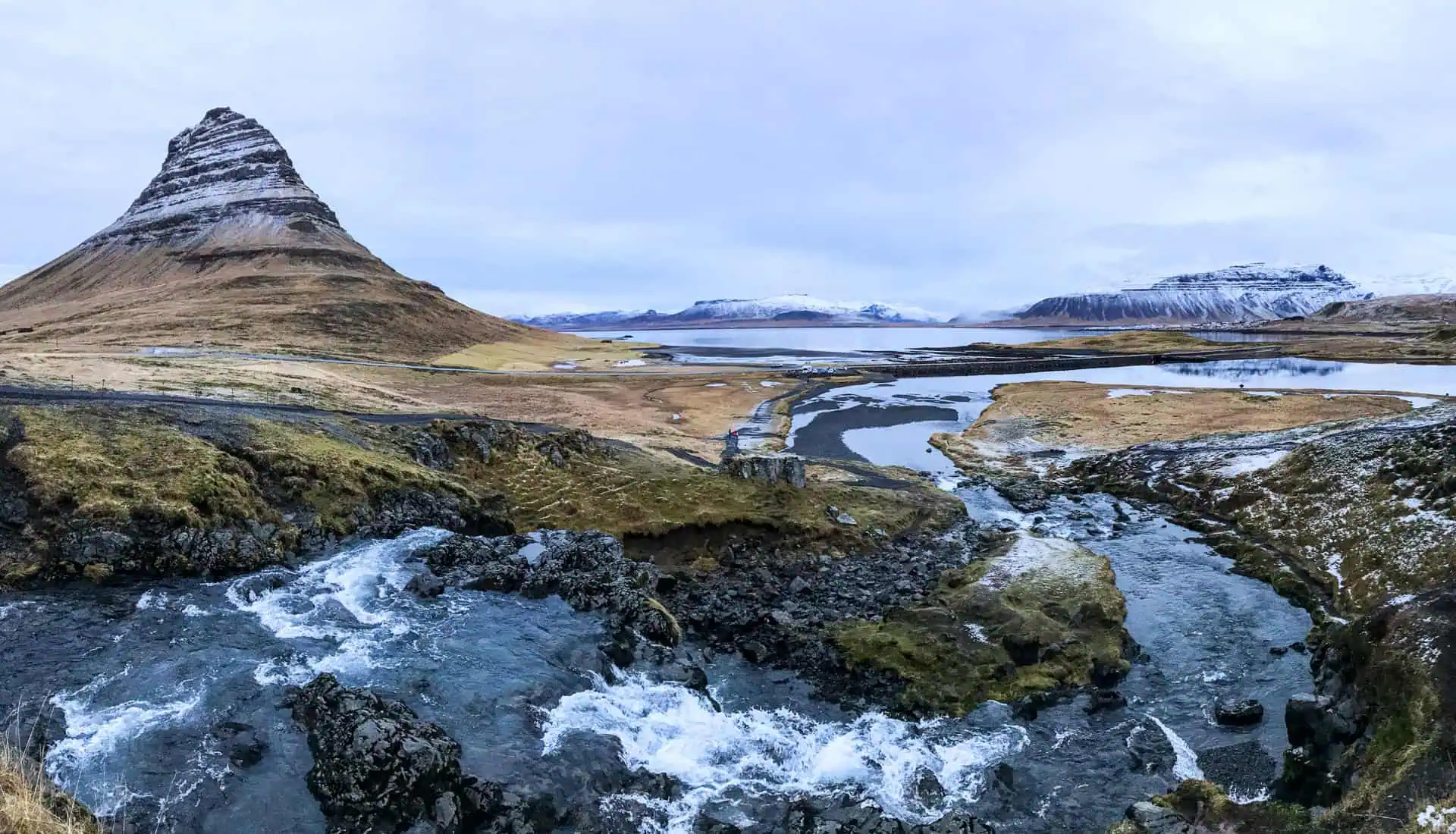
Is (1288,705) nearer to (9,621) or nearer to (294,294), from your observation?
(9,621)

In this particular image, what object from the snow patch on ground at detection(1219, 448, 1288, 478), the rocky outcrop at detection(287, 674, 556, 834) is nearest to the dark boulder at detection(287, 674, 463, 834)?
the rocky outcrop at detection(287, 674, 556, 834)

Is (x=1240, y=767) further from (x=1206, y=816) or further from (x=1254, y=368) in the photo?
(x=1254, y=368)

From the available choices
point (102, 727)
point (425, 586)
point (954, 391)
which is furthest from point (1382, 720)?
point (954, 391)

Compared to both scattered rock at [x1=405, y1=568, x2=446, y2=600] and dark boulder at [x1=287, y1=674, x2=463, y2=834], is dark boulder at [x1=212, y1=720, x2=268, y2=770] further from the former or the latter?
scattered rock at [x1=405, y1=568, x2=446, y2=600]

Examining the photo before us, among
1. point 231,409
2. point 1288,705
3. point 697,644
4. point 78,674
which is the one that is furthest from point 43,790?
point 231,409

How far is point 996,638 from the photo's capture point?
27.0m

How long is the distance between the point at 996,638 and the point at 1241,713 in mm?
7587

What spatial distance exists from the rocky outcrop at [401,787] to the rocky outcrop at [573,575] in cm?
967

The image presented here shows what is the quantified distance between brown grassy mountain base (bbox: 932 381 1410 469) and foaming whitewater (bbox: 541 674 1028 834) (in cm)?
4284

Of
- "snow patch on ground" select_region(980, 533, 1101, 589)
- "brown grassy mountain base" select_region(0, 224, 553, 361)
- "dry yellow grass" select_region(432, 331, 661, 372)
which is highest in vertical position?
"brown grassy mountain base" select_region(0, 224, 553, 361)

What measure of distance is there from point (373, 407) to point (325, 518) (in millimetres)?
34141

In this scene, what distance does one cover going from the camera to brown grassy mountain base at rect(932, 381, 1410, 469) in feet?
221

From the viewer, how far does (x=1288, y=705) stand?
20766 mm

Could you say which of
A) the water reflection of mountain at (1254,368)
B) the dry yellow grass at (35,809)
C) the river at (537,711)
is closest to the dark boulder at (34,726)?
the river at (537,711)
